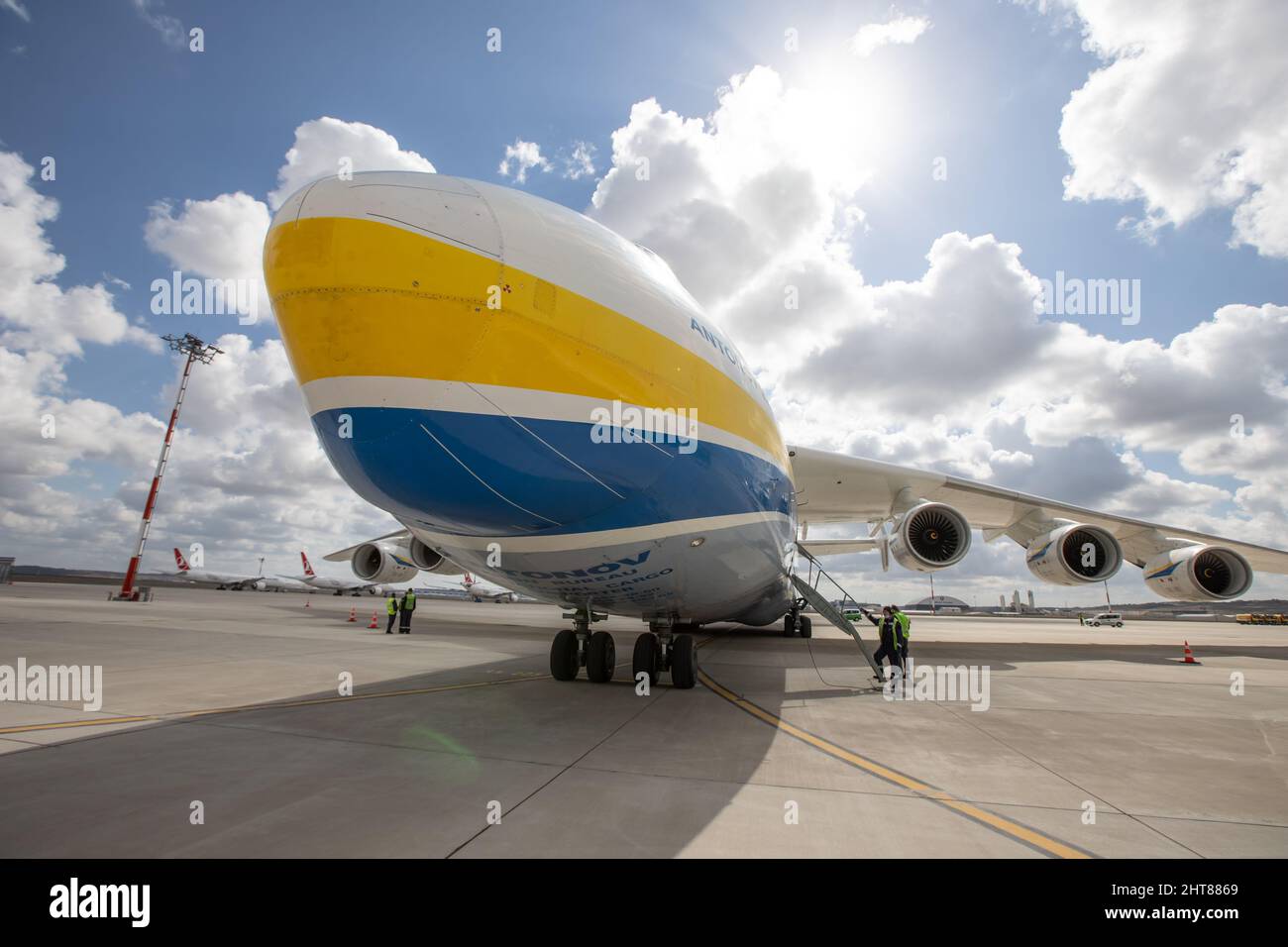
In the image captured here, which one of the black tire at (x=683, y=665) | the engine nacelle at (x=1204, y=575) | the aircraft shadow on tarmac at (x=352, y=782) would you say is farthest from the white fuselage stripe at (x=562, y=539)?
the engine nacelle at (x=1204, y=575)

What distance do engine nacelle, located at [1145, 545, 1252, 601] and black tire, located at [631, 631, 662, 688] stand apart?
Answer: 12.8 meters

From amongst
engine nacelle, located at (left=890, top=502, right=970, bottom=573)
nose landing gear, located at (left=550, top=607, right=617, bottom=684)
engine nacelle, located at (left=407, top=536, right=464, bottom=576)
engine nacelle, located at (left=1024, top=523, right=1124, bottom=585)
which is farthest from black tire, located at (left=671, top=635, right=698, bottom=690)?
engine nacelle, located at (left=1024, top=523, right=1124, bottom=585)

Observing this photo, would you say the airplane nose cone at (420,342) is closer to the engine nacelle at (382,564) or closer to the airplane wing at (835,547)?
the engine nacelle at (382,564)

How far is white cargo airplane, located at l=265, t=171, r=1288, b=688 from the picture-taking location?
315cm

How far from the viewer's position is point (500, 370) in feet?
11.0

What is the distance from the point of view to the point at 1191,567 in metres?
12.7

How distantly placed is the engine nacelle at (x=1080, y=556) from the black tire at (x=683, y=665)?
380 inches

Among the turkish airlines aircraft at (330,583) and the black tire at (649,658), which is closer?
the black tire at (649,658)

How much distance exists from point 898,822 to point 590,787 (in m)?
1.76

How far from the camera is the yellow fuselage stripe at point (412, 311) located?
3.09m

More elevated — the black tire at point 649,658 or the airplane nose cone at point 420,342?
the airplane nose cone at point 420,342

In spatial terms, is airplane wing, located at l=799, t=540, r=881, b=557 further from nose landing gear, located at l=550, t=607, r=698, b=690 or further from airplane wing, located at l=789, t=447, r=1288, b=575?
nose landing gear, located at l=550, t=607, r=698, b=690
